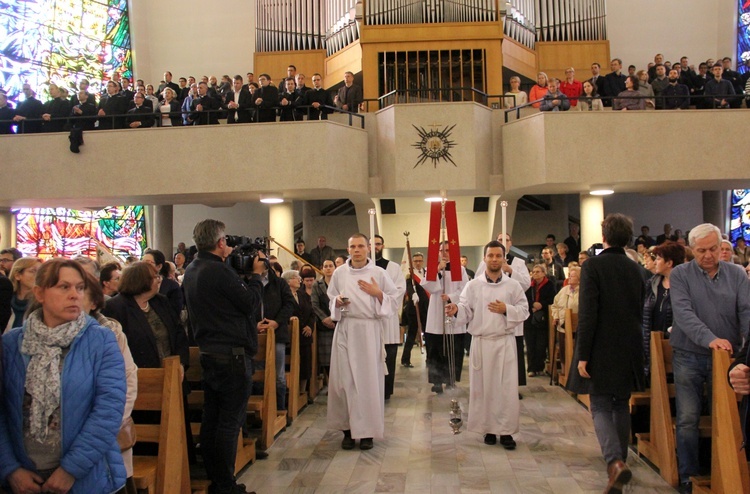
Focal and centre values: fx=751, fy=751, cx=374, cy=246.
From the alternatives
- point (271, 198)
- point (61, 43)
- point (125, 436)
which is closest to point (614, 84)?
point (271, 198)

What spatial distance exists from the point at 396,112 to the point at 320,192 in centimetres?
198

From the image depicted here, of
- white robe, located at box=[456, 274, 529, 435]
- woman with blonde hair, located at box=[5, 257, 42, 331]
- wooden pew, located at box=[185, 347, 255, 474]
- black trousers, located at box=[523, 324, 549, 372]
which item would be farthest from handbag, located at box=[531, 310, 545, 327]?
woman with blonde hair, located at box=[5, 257, 42, 331]

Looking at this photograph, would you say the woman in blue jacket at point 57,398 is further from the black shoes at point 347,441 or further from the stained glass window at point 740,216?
the stained glass window at point 740,216

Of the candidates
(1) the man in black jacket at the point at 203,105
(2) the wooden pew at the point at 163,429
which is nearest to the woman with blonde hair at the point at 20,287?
(2) the wooden pew at the point at 163,429

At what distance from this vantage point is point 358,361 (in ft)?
20.0

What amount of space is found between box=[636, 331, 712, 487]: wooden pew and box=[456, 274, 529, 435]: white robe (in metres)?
1.18

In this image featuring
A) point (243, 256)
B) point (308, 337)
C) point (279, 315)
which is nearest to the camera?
point (243, 256)

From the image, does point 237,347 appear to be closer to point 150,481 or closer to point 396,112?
point 150,481

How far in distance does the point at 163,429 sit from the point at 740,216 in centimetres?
1571

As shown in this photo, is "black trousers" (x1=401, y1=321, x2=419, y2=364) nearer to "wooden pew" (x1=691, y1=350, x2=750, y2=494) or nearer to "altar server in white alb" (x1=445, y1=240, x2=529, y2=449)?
"altar server in white alb" (x1=445, y1=240, x2=529, y2=449)

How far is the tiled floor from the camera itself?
495 centimetres

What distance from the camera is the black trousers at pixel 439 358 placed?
28.0ft

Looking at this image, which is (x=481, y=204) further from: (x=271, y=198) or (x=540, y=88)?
(x=271, y=198)

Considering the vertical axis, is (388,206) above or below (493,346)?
above
